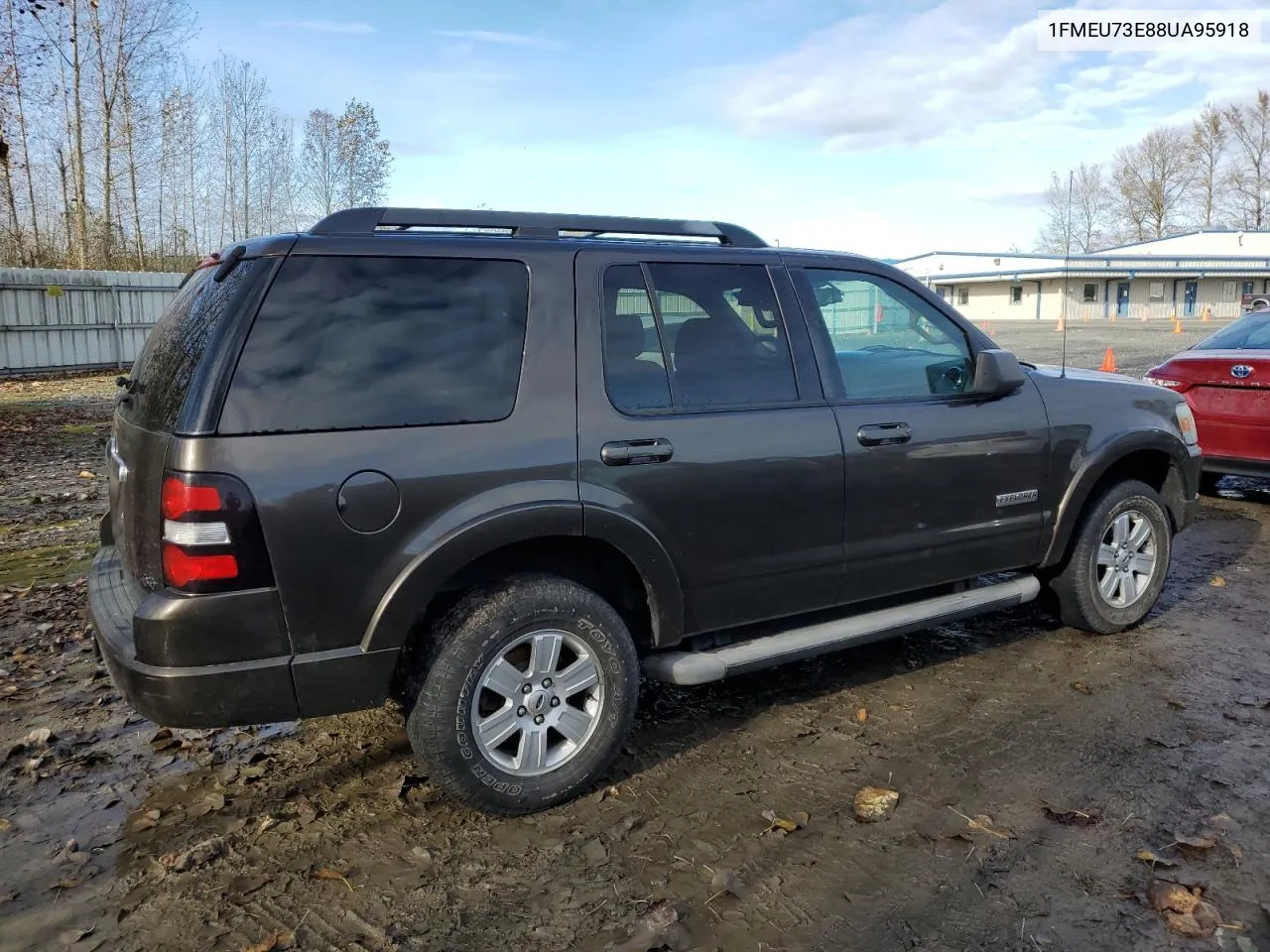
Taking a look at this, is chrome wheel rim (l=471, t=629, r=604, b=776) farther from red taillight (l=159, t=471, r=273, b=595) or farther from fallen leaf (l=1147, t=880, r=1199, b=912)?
fallen leaf (l=1147, t=880, r=1199, b=912)

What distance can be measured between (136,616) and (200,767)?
1127 mm

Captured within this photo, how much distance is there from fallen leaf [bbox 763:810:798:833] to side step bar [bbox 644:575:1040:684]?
0.54m

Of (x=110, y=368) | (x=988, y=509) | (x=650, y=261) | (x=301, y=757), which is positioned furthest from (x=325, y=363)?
(x=110, y=368)

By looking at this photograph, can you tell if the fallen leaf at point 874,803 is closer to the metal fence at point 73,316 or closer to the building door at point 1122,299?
the metal fence at point 73,316

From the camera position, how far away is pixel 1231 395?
25.2ft

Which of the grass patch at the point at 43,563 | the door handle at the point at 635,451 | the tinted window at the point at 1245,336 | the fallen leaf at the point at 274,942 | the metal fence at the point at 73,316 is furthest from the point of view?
the metal fence at the point at 73,316

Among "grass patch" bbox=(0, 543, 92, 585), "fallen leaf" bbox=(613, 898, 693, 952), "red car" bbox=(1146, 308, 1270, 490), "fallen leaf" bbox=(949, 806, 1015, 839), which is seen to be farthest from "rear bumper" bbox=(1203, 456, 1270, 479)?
"grass patch" bbox=(0, 543, 92, 585)

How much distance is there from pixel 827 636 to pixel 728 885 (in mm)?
1296

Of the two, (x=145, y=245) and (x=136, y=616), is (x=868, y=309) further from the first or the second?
(x=145, y=245)

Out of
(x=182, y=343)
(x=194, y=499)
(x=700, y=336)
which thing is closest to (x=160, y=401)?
(x=182, y=343)

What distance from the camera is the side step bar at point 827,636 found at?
3666 mm

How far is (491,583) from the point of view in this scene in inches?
132

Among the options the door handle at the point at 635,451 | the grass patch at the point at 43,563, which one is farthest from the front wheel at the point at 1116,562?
the grass patch at the point at 43,563

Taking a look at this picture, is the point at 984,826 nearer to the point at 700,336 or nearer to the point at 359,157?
the point at 700,336
